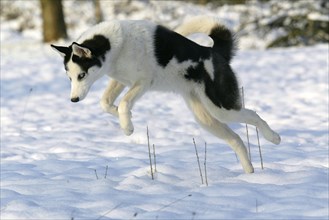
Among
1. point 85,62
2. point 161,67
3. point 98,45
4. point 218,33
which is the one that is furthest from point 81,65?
point 218,33

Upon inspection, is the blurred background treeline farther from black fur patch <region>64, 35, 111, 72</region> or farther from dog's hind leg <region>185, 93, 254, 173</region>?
black fur patch <region>64, 35, 111, 72</region>

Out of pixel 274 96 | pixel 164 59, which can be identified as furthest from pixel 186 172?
pixel 274 96

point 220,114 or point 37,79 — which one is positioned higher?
point 220,114

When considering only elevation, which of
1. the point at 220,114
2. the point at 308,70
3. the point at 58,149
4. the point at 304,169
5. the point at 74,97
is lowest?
the point at 308,70

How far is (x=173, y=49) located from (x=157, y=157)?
1.21m

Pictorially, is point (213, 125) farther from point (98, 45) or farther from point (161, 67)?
point (98, 45)

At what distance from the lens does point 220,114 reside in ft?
16.3

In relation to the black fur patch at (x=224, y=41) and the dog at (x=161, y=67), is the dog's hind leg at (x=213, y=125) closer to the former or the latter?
the dog at (x=161, y=67)

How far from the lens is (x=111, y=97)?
4.98m

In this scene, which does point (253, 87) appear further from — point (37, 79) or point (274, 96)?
point (37, 79)

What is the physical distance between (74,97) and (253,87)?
229 inches

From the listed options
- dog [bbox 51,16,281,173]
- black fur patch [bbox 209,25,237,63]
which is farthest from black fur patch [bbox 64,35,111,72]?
black fur patch [bbox 209,25,237,63]

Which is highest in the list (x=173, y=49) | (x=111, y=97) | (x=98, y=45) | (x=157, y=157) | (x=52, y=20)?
(x=98, y=45)

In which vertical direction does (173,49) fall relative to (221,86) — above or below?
above
